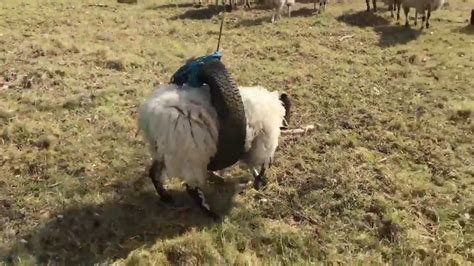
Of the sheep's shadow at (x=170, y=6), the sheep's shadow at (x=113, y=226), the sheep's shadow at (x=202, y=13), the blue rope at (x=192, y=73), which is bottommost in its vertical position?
the sheep's shadow at (x=113, y=226)

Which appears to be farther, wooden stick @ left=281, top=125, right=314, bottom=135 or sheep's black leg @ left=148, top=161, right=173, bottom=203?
wooden stick @ left=281, top=125, right=314, bottom=135

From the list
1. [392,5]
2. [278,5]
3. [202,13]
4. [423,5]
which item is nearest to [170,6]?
[202,13]

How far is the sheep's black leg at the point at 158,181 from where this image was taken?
4.87 m

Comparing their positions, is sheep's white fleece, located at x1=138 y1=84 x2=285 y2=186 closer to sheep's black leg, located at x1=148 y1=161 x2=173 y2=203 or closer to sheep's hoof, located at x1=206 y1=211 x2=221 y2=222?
sheep's black leg, located at x1=148 y1=161 x2=173 y2=203

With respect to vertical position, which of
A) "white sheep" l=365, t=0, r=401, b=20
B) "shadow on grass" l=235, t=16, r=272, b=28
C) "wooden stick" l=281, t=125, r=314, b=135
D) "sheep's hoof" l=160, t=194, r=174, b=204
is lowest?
"sheep's hoof" l=160, t=194, r=174, b=204

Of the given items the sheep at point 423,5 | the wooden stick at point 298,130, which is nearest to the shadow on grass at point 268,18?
the sheep at point 423,5

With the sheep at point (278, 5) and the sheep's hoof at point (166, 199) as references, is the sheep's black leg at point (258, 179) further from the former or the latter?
the sheep at point (278, 5)

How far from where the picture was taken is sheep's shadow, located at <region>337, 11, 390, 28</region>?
43.5 ft

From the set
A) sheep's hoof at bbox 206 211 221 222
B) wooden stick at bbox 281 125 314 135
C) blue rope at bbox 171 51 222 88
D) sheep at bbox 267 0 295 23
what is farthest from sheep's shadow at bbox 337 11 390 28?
sheep's hoof at bbox 206 211 221 222

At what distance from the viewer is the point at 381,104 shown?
24.5 ft

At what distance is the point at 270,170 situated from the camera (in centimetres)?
566

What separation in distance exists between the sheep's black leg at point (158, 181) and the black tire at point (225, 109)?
0.46 meters

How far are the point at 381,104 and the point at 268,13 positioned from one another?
7.90 metres

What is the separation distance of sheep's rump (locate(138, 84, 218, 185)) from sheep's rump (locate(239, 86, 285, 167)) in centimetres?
42
